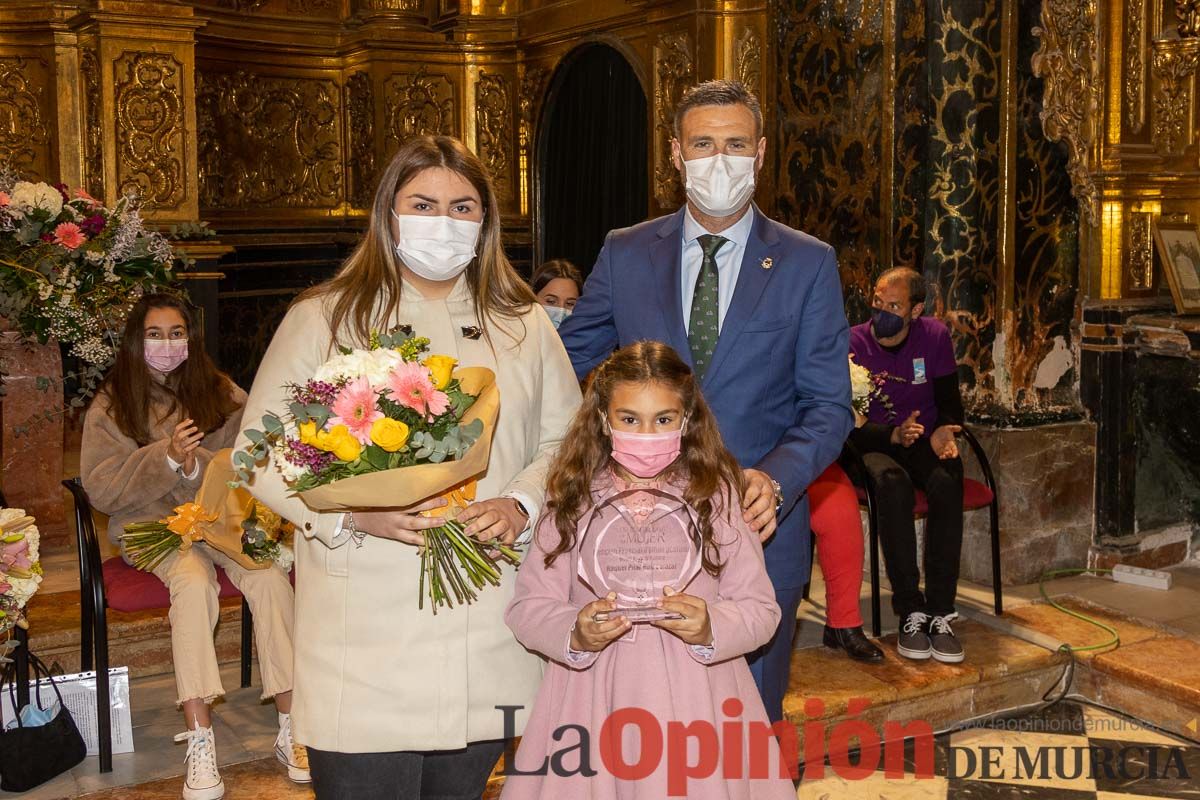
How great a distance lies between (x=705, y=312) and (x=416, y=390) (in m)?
0.80

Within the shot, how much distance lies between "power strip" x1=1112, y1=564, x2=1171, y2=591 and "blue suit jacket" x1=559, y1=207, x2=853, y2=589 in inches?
140

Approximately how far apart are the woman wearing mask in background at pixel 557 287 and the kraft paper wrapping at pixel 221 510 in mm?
1331

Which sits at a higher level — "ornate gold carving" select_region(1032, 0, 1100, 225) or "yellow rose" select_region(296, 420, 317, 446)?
"ornate gold carving" select_region(1032, 0, 1100, 225)

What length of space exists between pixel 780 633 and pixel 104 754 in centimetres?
225

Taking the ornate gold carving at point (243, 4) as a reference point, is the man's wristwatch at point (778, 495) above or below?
below

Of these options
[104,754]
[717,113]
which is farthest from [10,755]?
[717,113]

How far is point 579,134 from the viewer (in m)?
7.83

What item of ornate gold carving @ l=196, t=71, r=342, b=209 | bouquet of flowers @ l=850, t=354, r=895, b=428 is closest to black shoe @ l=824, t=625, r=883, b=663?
bouquet of flowers @ l=850, t=354, r=895, b=428

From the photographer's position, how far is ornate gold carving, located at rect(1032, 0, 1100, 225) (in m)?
5.44

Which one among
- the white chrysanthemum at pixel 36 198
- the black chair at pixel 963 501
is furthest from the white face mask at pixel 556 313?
the white chrysanthemum at pixel 36 198

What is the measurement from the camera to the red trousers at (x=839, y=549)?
4559 millimetres

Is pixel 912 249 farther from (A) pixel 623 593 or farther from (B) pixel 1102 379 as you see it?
(A) pixel 623 593

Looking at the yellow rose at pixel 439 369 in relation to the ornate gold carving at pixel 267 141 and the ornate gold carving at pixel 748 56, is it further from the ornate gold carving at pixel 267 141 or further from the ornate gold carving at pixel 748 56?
the ornate gold carving at pixel 267 141

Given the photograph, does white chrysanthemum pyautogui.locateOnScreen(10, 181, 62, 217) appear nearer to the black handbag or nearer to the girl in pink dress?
the black handbag
